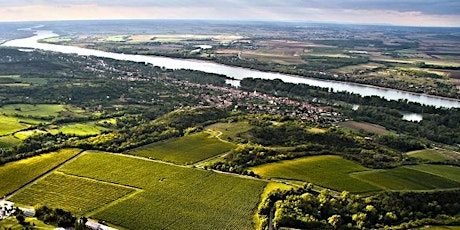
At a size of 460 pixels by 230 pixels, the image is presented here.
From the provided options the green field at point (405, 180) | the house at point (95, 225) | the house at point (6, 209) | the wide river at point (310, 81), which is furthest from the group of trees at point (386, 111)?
the house at point (6, 209)

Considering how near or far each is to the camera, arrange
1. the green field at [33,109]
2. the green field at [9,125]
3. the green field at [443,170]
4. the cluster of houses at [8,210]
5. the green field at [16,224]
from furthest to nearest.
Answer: the green field at [33,109]
the green field at [9,125]
the green field at [443,170]
the cluster of houses at [8,210]
the green field at [16,224]

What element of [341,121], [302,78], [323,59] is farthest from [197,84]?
[323,59]

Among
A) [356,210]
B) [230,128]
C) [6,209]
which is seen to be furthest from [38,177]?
[356,210]

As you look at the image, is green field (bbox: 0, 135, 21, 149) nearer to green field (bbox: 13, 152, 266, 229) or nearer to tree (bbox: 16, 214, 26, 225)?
green field (bbox: 13, 152, 266, 229)

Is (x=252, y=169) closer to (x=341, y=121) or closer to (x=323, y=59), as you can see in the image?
(x=341, y=121)

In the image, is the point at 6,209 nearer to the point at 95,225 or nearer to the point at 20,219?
the point at 20,219

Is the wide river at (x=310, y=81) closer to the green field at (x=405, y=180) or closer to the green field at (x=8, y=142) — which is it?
the green field at (x=405, y=180)
